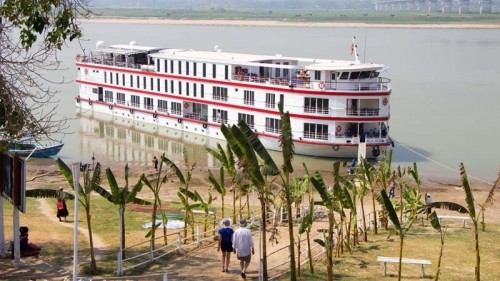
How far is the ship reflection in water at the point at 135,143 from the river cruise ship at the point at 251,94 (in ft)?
1.88

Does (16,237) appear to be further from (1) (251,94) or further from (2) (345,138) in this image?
(1) (251,94)

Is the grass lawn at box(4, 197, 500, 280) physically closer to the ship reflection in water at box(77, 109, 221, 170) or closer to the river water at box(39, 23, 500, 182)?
the river water at box(39, 23, 500, 182)

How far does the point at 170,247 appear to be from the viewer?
1550cm

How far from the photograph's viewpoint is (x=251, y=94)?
37.2 metres

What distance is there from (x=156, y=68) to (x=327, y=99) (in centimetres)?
1345

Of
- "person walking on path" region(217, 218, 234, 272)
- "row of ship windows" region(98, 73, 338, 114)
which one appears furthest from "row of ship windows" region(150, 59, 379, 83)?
"person walking on path" region(217, 218, 234, 272)

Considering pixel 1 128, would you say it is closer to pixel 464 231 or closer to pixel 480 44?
pixel 464 231

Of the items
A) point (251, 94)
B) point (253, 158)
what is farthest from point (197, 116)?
point (253, 158)

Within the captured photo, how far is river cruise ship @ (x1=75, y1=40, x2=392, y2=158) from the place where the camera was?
111ft

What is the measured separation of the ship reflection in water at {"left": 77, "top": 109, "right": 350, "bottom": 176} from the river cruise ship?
1.57 feet

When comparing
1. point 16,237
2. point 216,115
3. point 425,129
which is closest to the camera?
point 16,237

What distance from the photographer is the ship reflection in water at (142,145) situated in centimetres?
3575

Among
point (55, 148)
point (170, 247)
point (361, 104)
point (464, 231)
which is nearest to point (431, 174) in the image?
point (361, 104)

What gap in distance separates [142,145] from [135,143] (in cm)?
72
